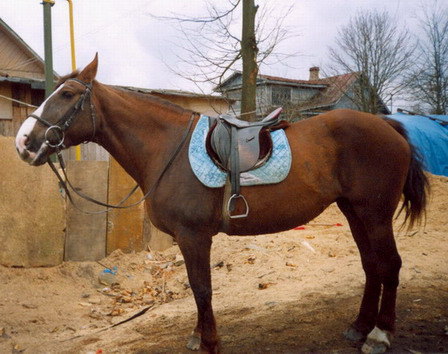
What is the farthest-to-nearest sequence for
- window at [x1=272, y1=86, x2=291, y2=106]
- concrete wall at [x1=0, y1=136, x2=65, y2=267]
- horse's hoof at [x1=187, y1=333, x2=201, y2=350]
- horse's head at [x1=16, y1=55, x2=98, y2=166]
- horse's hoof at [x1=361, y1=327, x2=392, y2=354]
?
1. window at [x1=272, y1=86, x2=291, y2=106]
2. concrete wall at [x1=0, y1=136, x2=65, y2=267]
3. horse's hoof at [x1=187, y1=333, x2=201, y2=350]
4. horse's hoof at [x1=361, y1=327, x2=392, y2=354]
5. horse's head at [x1=16, y1=55, x2=98, y2=166]

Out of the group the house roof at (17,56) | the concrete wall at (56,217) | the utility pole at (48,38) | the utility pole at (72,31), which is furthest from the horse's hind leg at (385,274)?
the house roof at (17,56)

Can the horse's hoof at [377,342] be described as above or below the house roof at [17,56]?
below

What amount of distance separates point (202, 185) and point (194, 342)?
4.56 feet

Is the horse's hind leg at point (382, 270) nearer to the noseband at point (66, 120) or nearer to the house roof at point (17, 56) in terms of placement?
the noseband at point (66, 120)

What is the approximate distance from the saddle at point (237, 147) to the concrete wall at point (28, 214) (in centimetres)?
319

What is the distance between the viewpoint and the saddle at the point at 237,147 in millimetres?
3055

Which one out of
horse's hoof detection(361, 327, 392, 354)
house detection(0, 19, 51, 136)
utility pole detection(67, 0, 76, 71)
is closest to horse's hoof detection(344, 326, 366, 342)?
horse's hoof detection(361, 327, 392, 354)

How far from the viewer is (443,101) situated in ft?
74.8

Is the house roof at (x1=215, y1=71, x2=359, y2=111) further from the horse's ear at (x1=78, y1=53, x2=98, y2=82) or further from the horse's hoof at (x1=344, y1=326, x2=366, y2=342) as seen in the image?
the horse's hoof at (x1=344, y1=326, x2=366, y2=342)

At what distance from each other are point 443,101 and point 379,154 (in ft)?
75.3

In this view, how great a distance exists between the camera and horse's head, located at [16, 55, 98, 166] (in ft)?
9.66

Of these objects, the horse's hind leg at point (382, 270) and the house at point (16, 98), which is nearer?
the horse's hind leg at point (382, 270)

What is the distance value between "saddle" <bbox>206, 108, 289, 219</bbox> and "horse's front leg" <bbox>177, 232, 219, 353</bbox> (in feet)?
1.08

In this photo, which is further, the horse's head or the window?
the window
